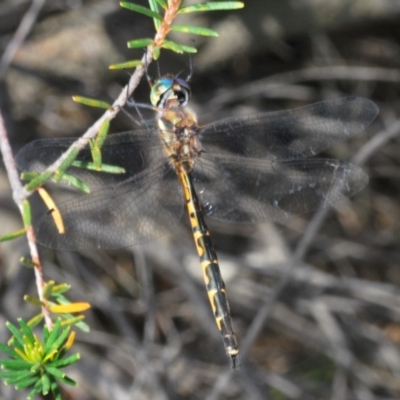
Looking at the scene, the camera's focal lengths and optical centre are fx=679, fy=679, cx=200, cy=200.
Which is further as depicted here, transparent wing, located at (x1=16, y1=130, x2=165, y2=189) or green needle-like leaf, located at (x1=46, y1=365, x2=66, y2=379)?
transparent wing, located at (x1=16, y1=130, x2=165, y2=189)

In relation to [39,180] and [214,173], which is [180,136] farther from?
[39,180]

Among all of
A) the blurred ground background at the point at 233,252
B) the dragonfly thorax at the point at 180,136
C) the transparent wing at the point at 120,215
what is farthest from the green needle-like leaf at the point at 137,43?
the blurred ground background at the point at 233,252

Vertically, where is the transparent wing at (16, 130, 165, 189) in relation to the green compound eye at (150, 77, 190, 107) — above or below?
below

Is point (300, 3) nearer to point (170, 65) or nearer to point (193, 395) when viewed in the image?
point (170, 65)

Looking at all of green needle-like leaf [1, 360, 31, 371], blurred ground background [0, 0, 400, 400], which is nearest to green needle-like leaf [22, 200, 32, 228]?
green needle-like leaf [1, 360, 31, 371]

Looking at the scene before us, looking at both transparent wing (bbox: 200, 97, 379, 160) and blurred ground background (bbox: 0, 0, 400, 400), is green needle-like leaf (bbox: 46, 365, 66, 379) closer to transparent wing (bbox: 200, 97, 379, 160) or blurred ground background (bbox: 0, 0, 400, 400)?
transparent wing (bbox: 200, 97, 379, 160)

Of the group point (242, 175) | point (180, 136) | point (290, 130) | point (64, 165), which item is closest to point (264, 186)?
point (242, 175)

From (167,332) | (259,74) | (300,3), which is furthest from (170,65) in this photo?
(167,332)
